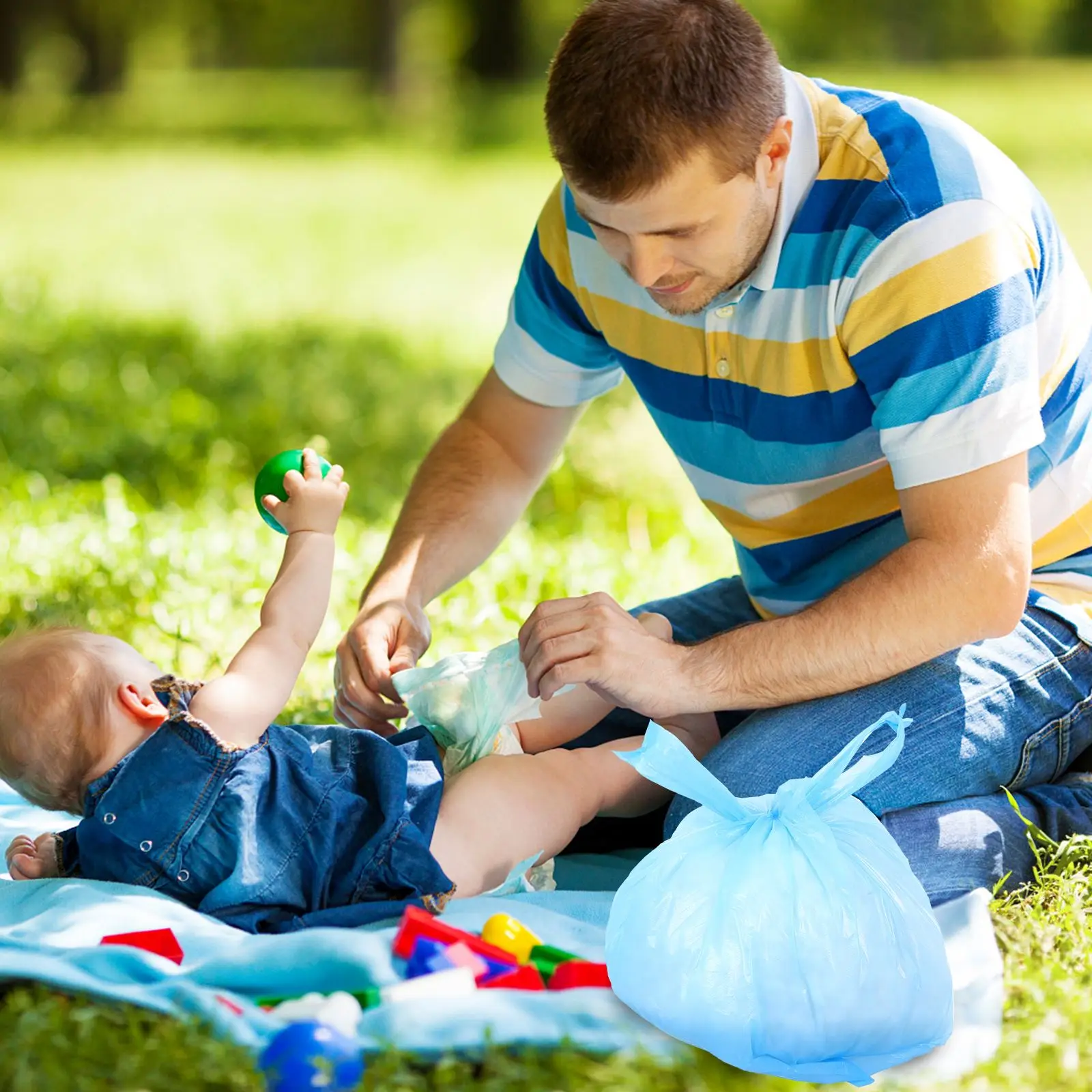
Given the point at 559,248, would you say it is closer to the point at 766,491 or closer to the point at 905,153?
the point at 766,491

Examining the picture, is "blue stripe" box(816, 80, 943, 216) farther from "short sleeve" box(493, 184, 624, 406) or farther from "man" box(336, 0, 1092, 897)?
"short sleeve" box(493, 184, 624, 406)

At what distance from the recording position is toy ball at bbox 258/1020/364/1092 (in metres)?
1.82

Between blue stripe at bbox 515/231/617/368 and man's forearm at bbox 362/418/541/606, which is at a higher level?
blue stripe at bbox 515/231/617/368

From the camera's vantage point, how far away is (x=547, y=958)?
2.20 meters

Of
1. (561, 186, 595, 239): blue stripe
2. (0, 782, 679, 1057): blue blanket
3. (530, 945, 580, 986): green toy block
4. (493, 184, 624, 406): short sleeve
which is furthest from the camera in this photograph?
(493, 184, 624, 406): short sleeve

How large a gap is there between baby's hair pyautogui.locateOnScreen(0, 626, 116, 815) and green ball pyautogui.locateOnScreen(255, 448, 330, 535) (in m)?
0.39

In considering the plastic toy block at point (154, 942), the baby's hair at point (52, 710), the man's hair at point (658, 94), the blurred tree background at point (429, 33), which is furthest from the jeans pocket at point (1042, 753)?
the blurred tree background at point (429, 33)

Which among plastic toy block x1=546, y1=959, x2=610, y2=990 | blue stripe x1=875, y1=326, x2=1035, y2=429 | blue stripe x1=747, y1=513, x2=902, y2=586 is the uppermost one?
blue stripe x1=875, y1=326, x2=1035, y2=429

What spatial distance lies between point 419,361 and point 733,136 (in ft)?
17.9

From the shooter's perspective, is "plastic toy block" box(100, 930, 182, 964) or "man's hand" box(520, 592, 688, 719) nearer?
"plastic toy block" box(100, 930, 182, 964)

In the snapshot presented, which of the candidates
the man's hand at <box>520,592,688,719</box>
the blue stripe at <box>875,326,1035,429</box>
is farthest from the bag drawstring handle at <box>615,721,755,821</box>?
the blue stripe at <box>875,326,1035,429</box>

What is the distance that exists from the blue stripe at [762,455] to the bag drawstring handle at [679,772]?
760 millimetres

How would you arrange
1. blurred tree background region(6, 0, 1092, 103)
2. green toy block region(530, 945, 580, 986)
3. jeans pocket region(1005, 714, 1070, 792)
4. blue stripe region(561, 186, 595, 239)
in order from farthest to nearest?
blurred tree background region(6, 0, 1092, 103), blue stripe region(561, 186, 595, 239), jeans pocket region(1005, 714, 1070, 792), green toy block region(530, 945, 580, 986)

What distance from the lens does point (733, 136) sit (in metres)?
2.34
